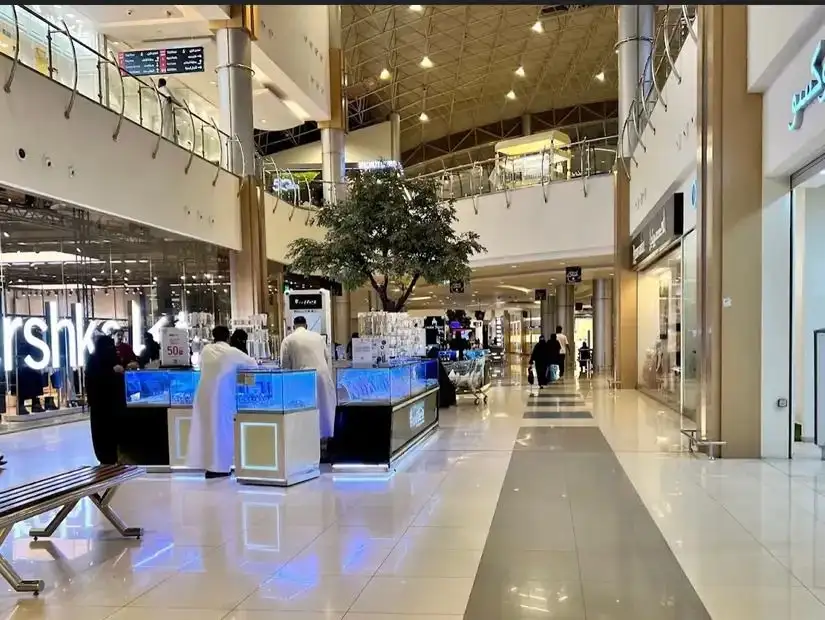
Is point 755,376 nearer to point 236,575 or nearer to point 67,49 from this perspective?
point 236,575

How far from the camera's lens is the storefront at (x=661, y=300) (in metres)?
9.99

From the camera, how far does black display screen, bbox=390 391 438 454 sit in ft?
21.1

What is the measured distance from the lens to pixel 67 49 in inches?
332

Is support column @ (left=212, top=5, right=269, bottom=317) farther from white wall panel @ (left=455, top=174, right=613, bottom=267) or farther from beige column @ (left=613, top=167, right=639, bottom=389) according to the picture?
beige column @ (left=613, top=167, right=639, bottom=389)

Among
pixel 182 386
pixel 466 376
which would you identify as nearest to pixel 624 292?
pixel 466 376

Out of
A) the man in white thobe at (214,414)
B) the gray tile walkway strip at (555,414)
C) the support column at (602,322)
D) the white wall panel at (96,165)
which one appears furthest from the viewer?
the support column at (602,322)

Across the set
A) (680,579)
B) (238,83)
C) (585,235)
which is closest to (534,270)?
(585,235)

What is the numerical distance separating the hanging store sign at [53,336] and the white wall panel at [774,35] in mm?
9418

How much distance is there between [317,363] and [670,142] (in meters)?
6.39

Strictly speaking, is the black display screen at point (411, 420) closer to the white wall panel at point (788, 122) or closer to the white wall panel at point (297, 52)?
the white wall panel at point (788, 122)

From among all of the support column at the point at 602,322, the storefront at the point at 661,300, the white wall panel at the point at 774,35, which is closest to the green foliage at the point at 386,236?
the storefront at the point at 661,300

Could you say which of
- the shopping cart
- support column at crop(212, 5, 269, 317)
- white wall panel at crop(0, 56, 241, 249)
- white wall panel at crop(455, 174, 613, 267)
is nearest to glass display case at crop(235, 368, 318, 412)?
white wall panel at crop(0, 56, 241, 249)

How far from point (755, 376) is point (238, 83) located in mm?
10852

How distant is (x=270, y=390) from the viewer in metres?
5.74
